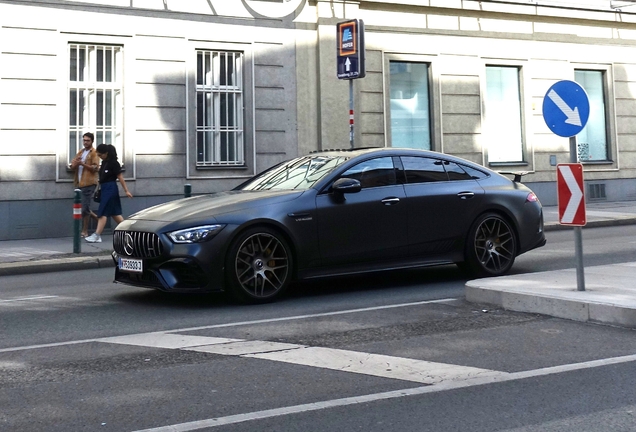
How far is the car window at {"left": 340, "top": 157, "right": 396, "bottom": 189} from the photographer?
939cm

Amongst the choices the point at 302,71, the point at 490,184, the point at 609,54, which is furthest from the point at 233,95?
the point at 609,54

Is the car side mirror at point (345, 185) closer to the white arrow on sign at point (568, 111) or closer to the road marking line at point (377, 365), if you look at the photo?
the white arrow on sign at point (568, 111)

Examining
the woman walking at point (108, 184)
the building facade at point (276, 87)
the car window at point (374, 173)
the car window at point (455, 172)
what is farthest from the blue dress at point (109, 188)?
the car window at point (455, 172)

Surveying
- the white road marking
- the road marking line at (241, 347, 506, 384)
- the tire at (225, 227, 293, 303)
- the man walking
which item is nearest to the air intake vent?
the man walking

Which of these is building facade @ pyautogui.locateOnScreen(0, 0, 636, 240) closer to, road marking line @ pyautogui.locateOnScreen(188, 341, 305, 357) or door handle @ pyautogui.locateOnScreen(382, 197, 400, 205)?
door handle @ pyautogui.locateOnScreen(382, 197, 400, 205)

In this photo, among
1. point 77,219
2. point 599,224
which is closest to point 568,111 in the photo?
point 77,219

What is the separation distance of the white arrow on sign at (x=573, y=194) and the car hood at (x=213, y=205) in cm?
257

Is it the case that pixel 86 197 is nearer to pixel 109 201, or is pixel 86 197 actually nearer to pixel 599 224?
pixel 109 201

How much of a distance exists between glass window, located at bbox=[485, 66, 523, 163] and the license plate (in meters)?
16.3

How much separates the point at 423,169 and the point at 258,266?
240 centimetres

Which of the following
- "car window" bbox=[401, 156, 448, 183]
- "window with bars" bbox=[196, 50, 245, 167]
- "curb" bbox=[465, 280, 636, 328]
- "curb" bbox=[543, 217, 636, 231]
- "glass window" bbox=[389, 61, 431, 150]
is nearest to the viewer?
"curb" bbox=[465, 280, 636, 328]

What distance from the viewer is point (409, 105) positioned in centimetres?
2245

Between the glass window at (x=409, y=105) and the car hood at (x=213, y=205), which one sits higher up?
the glass window at (x=409, y=105)

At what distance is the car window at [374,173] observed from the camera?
9.39 meters
